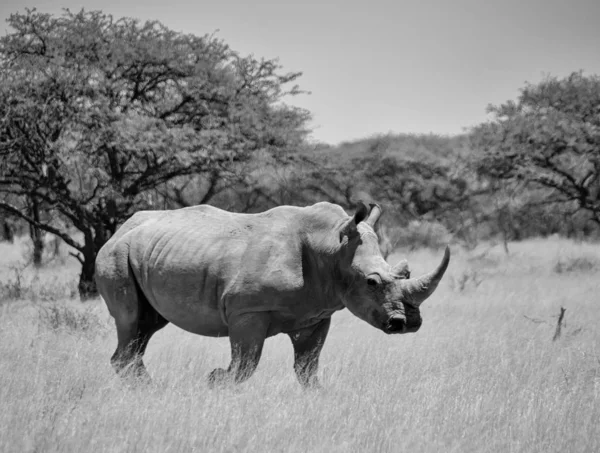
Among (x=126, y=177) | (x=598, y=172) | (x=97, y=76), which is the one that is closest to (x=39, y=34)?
(x=97, y=76)

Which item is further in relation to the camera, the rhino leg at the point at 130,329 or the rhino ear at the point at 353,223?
the rhino leg at the point at 130,329

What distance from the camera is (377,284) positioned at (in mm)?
4840

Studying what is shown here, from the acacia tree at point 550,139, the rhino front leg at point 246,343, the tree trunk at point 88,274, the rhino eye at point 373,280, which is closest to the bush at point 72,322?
the tree trunk at point 88,274

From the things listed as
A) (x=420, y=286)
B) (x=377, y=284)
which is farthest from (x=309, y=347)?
(x=420, y=286)

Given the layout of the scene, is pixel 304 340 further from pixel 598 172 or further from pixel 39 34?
pixel 598 172

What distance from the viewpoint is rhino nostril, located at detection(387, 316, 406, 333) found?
474cm

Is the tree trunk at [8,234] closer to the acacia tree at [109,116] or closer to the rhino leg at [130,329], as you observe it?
the acacia tree at [109,116]

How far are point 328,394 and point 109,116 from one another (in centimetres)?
823

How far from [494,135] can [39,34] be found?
1209 centimetres

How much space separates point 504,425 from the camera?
4.49 metres

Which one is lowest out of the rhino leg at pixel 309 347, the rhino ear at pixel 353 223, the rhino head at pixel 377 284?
the rhino leg at pixel 309 347

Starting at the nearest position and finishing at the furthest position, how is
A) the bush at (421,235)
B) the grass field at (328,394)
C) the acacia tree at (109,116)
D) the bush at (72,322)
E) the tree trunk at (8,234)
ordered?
the grass field at (328,394) → the bush at (72,322) → the acacia tree at (109,116) → the bush at (421,235) → the tree trunk at (8,234)

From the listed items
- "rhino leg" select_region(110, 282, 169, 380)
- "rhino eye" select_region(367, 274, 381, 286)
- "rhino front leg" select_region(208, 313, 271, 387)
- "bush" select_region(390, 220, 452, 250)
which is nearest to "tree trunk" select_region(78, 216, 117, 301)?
"rhino leg" select_region(110, 282, 169, 380)

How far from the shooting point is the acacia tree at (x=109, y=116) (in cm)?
1185
